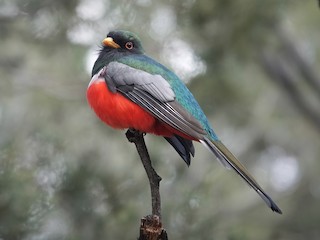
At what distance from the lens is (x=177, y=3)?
296 inches

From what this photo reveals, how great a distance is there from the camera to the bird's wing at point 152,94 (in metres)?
4.21

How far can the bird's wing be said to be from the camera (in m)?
4.21

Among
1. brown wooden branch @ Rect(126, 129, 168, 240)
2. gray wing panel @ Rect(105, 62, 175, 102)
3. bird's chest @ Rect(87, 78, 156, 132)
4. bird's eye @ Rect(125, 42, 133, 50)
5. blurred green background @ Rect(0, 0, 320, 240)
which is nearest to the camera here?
brown wooden branch @ Rect(126, 129, 168, 240)

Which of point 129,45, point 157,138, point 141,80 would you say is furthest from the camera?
point 157,138

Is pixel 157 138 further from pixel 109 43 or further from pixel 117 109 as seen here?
pixel 117 109

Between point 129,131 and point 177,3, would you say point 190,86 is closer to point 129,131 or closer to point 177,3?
point 177,3

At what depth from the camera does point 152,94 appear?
4469 millimetres

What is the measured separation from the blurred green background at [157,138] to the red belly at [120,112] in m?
1.39

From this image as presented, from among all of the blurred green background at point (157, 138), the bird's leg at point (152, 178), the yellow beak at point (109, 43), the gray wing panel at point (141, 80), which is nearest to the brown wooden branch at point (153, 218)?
the bird's leg at point (152, 178)

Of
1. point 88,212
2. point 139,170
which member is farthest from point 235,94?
point 88,212

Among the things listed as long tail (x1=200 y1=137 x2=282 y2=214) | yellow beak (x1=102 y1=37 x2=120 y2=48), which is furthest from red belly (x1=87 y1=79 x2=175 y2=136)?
yellow beak (x1=102 y1=37 x2=120 y2=48)

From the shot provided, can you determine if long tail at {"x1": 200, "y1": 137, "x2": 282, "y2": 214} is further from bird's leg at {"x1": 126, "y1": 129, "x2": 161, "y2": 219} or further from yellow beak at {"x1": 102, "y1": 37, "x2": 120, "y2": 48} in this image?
yellow beak at {"x1": 102, "y1": 37, "x2": 120, "y2": 48}

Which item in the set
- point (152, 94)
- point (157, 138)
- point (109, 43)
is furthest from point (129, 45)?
point (157, 138)

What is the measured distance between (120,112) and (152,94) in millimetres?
230
